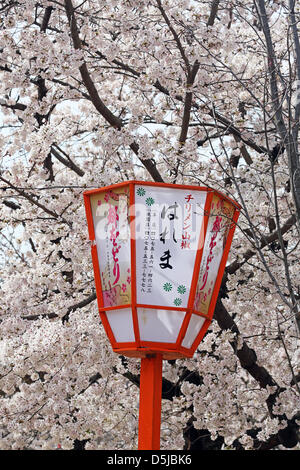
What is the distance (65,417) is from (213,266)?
342 cm

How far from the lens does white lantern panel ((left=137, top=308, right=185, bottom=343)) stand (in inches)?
173

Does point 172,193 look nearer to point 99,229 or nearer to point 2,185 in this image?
point 99,229

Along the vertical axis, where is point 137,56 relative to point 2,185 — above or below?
above

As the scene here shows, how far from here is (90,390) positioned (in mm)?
7965

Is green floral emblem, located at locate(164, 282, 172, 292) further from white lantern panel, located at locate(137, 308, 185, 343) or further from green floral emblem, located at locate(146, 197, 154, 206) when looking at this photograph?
green floral emblem, located at locate(146, 197, 154, 206)

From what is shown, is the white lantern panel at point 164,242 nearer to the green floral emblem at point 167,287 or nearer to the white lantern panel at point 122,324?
the green floral emblem at point 167,287

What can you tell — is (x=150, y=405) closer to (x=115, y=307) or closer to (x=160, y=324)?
(x=160, y=324)

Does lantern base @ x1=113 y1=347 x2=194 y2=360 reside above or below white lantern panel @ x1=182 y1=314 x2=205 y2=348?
below

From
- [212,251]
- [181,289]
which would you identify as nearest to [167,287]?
[181,289]

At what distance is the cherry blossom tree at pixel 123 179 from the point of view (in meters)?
6.13

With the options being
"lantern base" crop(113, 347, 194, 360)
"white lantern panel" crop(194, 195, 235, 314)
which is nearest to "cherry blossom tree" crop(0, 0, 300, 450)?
"white lantern panel" crop(194, 195, 235, 314)

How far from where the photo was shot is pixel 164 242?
4.46 meters

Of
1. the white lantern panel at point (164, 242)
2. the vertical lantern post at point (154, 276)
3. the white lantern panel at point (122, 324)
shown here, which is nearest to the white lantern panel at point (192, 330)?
the vertical lantern post at point (154, 276)
